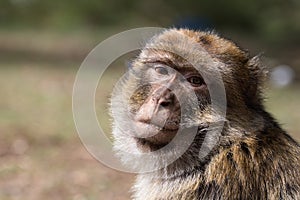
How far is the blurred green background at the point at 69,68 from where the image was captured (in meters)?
7.43

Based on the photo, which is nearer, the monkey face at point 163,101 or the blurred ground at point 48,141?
the monkey face at point 163,101

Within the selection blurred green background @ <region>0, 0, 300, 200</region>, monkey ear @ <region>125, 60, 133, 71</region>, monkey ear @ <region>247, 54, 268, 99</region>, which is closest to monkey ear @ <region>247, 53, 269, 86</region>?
monkey ear @ <region>247, 54, 268, 99</region>

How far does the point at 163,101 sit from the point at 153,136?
9.6 inches

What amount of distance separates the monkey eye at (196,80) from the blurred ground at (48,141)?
0.80 meters

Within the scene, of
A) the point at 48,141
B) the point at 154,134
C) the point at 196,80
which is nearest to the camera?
the point at 154,134

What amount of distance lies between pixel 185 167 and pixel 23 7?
24780 millimetres

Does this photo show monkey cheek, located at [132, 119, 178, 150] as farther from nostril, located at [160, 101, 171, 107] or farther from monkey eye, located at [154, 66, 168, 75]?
monkey eye, located at [154, 66, 168, 75]

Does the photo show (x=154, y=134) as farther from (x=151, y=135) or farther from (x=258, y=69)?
(x=258, y=69)

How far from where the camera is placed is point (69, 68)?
1892cm

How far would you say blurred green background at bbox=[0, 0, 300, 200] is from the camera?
743 cm

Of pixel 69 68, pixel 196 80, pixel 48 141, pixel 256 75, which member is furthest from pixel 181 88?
pixel 69 68

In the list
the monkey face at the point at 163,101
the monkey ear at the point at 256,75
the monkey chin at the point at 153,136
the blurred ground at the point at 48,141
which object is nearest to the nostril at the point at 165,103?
the monkey face at the point at 163,101

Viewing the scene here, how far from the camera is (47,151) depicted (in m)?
8.80

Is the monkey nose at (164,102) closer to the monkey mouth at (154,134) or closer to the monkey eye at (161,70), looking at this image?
the monkey mouth at (154,134)
